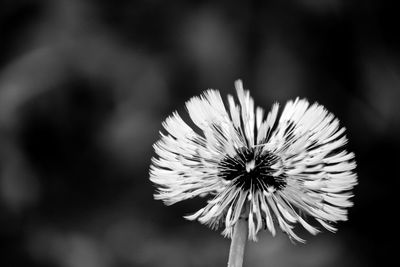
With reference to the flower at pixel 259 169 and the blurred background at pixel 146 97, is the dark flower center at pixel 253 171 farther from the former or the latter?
the blurred background at pixel 146 97

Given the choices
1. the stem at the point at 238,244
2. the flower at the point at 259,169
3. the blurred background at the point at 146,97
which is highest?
the blurred background at the point at 146,97

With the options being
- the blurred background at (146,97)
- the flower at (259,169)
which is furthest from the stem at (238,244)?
the blurred background at (146,97)

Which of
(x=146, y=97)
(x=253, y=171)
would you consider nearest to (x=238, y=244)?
(x=253, y=171)

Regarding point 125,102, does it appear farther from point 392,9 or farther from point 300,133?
point 300,133

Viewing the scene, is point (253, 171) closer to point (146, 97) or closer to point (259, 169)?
point (259, 169)

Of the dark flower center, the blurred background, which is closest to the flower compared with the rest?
the dark flower center

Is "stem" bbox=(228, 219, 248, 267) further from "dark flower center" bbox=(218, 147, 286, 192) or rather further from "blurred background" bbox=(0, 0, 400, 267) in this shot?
"blurred background" bbox=(0, 0, 400, 267)

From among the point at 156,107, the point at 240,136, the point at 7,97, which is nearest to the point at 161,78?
the point at 156,107
